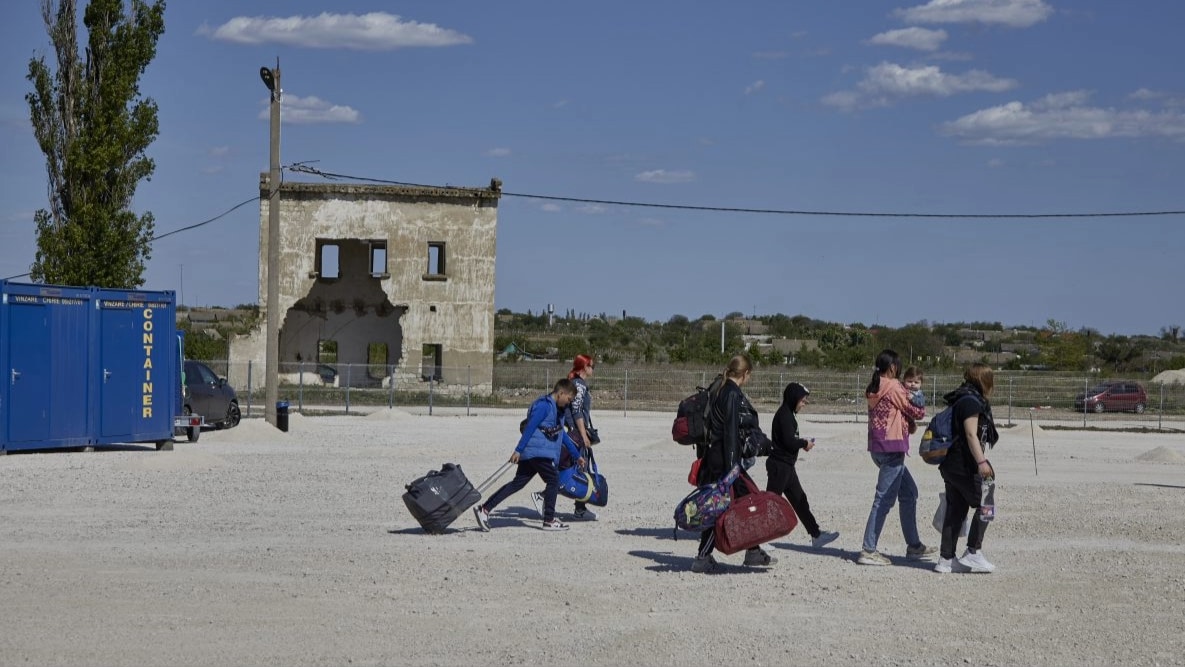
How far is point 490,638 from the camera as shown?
8.92 metres

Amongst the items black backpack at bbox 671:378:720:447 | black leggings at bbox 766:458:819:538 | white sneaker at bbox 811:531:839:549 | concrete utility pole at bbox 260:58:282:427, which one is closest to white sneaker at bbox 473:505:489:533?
black backpack at bbox 671:378:720:447

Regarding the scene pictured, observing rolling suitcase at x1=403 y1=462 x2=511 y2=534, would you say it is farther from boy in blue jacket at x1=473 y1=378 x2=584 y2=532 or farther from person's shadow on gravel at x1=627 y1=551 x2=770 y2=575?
person's shadow on gravel at x1=627 y1=551 x2=770 y2=575

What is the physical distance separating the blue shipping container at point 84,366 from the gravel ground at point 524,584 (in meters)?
2.84

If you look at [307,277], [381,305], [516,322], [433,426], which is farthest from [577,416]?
[516,322]

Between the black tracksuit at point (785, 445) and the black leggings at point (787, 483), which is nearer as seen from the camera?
the black tracksuit at point (785, 445)

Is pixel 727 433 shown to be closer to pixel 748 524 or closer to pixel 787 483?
pixel 748 524

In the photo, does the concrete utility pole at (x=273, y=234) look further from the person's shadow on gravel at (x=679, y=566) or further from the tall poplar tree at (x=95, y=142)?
the person's shadow on gravel at (x=679, y=566)

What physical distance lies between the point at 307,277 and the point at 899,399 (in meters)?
41.4

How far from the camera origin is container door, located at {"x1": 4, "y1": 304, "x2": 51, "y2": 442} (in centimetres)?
2175

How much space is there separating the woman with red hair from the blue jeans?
324cm

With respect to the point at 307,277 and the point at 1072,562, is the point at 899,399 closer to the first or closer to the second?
the point at 1072,562

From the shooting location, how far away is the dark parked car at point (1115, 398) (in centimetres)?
4766

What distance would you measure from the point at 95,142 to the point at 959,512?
25876 mm

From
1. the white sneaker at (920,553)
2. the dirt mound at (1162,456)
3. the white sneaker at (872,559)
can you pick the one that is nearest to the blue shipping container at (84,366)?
the white sneaker at (872,559)
